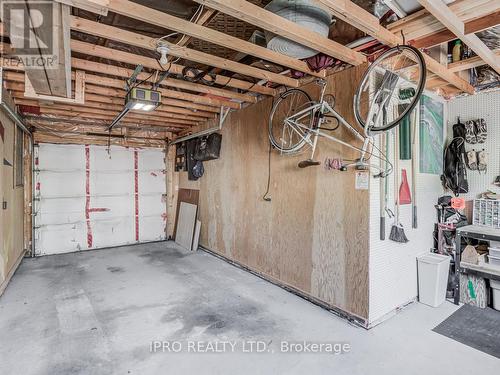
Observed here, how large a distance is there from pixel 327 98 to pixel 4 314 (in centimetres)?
389

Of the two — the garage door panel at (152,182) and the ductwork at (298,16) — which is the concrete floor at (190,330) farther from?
the garage door panel at (152,182)

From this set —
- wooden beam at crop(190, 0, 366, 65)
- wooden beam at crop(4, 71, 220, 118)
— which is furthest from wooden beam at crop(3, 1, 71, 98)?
wooden beam at crop(190, 0, 366, 65)

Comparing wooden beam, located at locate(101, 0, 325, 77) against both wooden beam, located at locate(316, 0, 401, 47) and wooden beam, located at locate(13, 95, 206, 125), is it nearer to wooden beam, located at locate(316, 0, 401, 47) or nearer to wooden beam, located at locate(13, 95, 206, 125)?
wooden beam, located at locate(316, 0, 401, 47)

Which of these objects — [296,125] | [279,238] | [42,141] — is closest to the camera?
[296,125]

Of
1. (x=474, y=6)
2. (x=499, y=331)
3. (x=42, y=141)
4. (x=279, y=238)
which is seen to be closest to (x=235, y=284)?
(x=279, y=238)

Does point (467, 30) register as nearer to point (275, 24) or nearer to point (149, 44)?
point (275, 24)

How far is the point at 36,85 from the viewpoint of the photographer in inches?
100

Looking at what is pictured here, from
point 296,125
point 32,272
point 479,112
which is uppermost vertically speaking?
point 479,112

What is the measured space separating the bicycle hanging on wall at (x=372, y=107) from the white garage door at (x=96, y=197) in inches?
161

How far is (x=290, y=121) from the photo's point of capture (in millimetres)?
3059

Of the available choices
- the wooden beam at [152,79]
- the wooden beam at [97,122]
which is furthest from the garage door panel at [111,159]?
the wooden beam at [152,79]

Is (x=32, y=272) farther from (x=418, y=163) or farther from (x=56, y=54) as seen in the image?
(x=418, y=163)

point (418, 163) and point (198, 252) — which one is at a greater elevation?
point (418, 163)

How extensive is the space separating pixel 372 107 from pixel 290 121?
2.84ft
